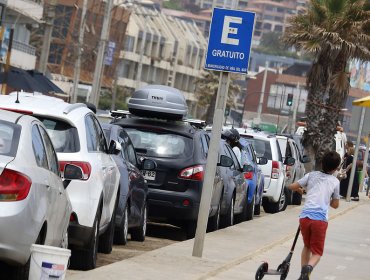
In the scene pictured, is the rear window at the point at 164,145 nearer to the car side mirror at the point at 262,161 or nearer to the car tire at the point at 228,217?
the car tire at the point at 228,217

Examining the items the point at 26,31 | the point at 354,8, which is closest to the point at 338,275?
the point at 354,8

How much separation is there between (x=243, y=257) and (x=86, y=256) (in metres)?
3.34

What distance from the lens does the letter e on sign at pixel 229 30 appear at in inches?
603

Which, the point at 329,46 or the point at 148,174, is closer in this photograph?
the point at 148,174

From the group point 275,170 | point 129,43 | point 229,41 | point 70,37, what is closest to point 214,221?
point 229,41

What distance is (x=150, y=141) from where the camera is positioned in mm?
18531

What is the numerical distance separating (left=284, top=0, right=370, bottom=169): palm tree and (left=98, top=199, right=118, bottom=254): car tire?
25452 mm

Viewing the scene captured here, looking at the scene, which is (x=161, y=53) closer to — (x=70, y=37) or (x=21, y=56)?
(x=70, y=37)

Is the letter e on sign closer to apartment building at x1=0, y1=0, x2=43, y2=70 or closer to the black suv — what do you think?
the black suv

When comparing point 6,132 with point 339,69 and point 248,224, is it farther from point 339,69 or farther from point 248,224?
point 339,69

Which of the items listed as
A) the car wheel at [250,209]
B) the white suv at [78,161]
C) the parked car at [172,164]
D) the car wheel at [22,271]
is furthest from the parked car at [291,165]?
the car wheel at [22,271]

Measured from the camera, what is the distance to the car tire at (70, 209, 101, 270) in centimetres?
1292

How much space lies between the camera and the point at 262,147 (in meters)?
29.1

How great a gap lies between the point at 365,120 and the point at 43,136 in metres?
30.1
